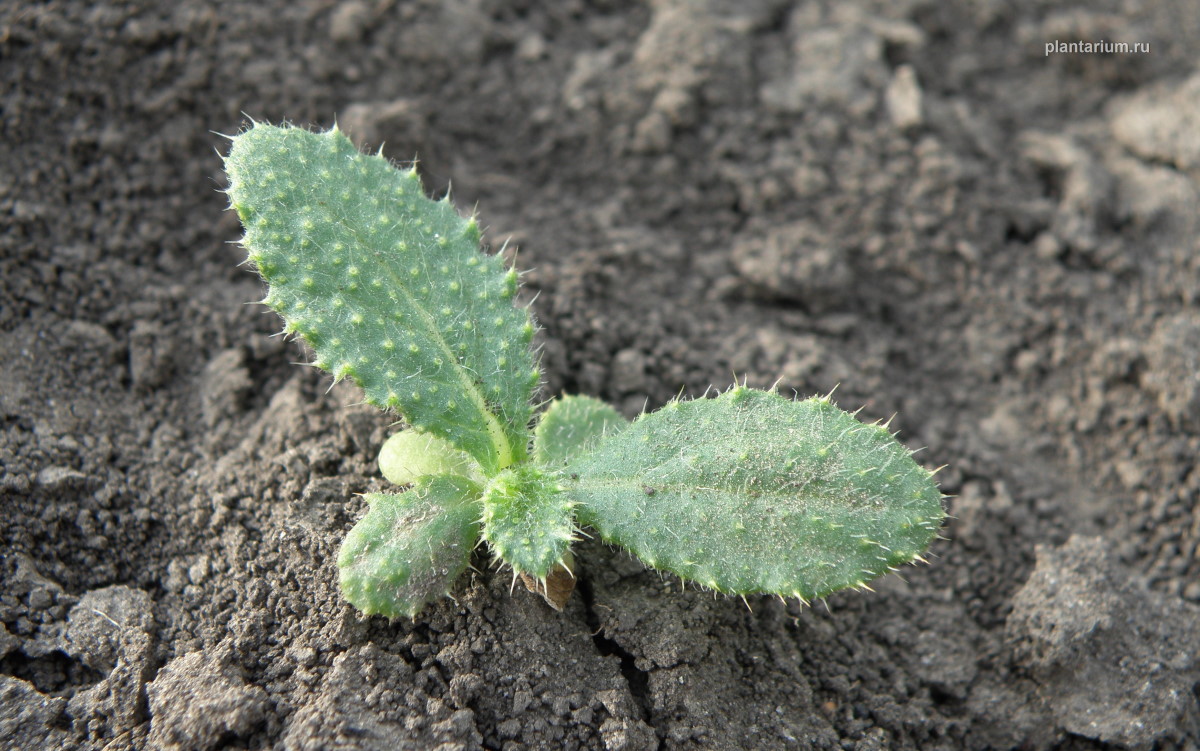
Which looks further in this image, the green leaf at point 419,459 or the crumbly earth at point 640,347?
the green leaf at point 419,459

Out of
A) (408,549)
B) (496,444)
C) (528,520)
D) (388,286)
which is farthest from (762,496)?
(388,286)

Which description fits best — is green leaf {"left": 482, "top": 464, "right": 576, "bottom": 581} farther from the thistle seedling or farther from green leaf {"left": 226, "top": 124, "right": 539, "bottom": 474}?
green leaf {"left": 226, "top": 124, "right": 539, "bottom": 474}

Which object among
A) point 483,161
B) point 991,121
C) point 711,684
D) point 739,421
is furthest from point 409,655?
point 991,121

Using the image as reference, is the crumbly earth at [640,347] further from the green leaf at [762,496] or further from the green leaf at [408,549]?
the green leaf at [762,496]

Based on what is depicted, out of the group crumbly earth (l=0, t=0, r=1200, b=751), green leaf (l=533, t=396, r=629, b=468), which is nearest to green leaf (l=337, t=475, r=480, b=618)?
crumbly earth (l=0, t=0, r=1200, b=751)

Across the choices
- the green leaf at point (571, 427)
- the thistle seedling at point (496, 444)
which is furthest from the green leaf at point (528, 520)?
the green leaf at point (571, 427)
